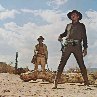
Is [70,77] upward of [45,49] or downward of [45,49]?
downward

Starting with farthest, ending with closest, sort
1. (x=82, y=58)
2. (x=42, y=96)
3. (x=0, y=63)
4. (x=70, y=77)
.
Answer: (x=0, y=63) → (x=70, y=77) → (x=82, y=58) → (x=42, y=96)

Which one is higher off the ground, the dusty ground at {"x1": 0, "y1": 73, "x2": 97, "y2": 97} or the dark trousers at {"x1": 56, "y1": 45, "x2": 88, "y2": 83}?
the dark trousers at {"x1": 56, "y1": 45, "x2": 88, "y2": 83}

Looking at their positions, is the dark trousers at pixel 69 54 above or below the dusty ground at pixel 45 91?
above

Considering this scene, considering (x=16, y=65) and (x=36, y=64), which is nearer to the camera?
(x=36, y=64)

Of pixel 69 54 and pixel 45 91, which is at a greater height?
pixel 69 54

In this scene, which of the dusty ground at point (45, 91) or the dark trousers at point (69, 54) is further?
the dark trousers at point (69, 54)

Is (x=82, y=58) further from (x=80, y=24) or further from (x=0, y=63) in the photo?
(x=0, y=63)

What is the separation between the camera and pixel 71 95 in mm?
8352

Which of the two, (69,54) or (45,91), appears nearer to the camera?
(45,91)

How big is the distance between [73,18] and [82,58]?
4.40 ft

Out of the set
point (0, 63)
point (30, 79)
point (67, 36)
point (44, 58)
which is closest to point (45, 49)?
point (44, 58)

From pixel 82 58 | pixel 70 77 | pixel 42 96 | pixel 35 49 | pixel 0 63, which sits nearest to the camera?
pixel 42 96

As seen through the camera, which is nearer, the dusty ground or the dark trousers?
the dusty ground

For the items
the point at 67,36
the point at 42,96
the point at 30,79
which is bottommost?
the point at 42,96
